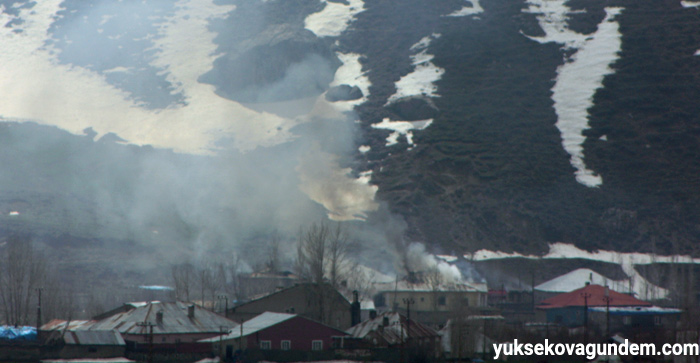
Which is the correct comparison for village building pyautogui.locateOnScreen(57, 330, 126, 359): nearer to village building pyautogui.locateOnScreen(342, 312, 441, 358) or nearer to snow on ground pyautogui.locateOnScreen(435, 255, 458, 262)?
village building pyautogui.locateOnScreen(342, 312, 441, 358)

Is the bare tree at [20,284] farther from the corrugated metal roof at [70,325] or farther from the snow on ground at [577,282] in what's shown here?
the snow on ground at [577,282]

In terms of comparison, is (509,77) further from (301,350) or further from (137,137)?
(301,350)

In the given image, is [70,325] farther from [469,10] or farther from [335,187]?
[469,10]

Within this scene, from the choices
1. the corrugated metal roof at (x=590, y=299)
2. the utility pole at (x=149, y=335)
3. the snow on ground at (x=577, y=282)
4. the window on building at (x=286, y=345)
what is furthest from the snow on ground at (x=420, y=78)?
the utility pole at (x=149, y=335)

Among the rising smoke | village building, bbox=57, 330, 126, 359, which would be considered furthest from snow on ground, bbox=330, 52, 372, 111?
village building, bbox=57, 330, 126, 359

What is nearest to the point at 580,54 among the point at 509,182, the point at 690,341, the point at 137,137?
the point at 509,182

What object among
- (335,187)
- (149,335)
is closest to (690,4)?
(335,187)
